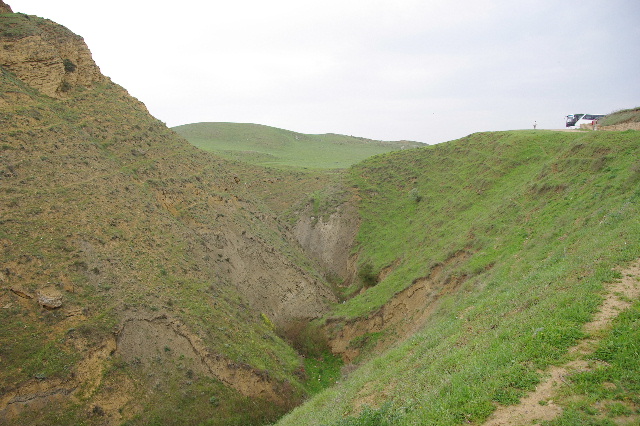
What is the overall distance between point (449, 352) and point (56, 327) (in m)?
14.8

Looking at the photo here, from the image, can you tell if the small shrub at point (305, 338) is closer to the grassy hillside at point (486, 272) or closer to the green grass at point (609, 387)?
the grassy hillside at point (486, 272)

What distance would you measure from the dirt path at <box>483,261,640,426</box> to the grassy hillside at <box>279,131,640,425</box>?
0.65ft

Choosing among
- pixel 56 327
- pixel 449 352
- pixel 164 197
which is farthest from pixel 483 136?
pixel 56 327

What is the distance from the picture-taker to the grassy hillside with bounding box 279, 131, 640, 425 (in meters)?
8.86

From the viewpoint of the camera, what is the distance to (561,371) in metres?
8.12

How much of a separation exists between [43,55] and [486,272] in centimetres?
2856

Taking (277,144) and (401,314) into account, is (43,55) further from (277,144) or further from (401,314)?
(277,144)

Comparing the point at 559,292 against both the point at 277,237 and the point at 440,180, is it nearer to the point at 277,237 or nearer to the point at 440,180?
the point at 277,237

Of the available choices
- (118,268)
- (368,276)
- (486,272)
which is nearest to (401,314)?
(368,276)

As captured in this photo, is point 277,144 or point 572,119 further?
point 277,144

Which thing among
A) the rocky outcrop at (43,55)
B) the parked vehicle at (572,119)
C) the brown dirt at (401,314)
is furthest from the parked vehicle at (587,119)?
the rocky outcrop at (43,55)

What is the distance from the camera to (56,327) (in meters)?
16.3

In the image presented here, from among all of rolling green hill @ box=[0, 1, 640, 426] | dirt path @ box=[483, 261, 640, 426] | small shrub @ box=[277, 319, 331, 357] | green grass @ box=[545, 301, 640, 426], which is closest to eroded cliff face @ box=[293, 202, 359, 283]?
rolling green hill @ box=[0, 1, 640, 426]

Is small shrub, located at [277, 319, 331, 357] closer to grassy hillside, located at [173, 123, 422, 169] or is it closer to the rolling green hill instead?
the rolling green hill
